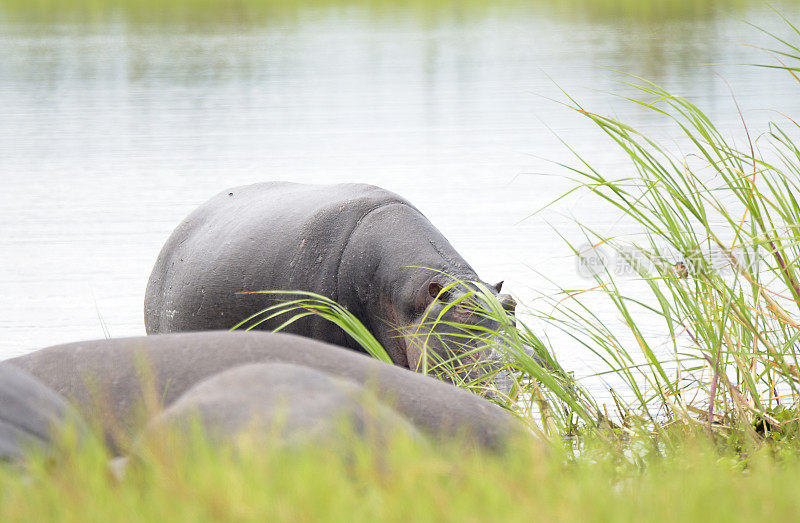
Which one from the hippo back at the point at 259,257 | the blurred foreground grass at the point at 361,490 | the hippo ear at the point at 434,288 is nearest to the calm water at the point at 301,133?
the hippo back at the point at 259,257

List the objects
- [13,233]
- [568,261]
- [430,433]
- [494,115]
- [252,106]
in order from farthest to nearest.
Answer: [252,106] → [494,115] → [13,233] → [568,261] → [430,433]

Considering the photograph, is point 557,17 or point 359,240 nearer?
point 359,240

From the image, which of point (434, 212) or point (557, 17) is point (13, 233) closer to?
point (434, 212)

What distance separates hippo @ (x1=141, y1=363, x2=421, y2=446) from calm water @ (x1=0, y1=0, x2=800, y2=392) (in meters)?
2.69

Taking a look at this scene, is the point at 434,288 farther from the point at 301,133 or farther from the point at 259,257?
the point at 301,133

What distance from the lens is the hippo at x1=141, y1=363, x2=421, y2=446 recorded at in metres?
2.03

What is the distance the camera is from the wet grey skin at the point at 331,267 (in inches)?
187

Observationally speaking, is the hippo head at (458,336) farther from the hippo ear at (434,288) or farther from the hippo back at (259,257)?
the hippo back at (259,257)

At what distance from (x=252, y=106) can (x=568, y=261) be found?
36.5 feet

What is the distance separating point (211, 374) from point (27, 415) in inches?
17.4

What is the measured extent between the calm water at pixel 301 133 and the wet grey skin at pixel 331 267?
525mm

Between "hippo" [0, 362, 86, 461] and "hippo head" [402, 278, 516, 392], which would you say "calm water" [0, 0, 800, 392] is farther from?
"hippo" [0, 362, 86, 461]

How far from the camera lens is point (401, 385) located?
261 cm

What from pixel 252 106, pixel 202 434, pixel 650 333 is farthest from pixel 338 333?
pixel 252 106
